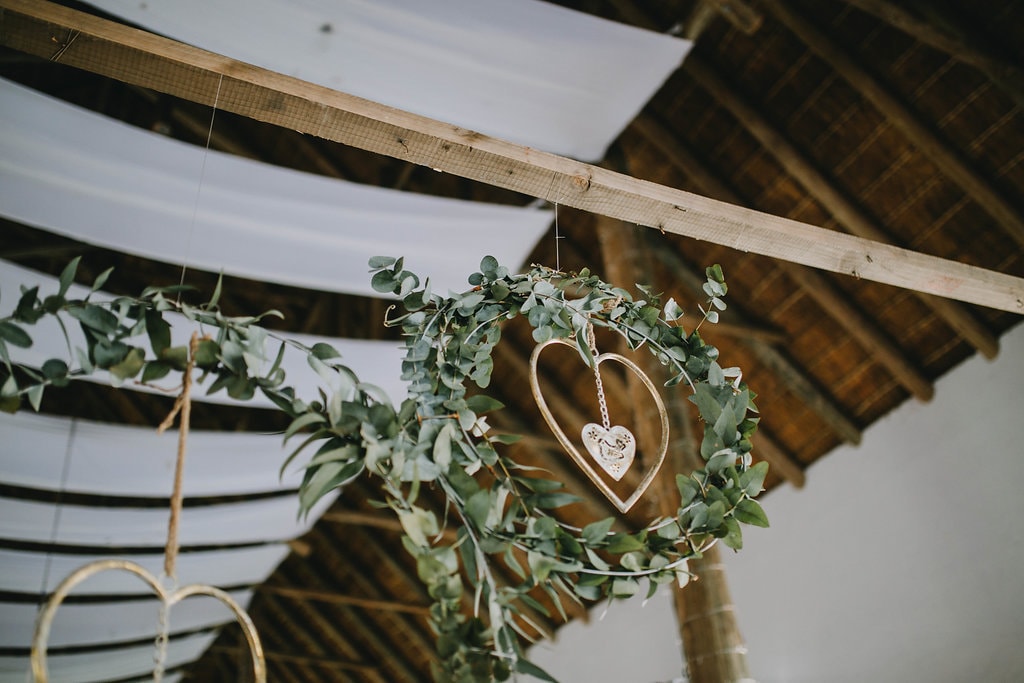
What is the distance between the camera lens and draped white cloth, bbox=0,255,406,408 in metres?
2.89

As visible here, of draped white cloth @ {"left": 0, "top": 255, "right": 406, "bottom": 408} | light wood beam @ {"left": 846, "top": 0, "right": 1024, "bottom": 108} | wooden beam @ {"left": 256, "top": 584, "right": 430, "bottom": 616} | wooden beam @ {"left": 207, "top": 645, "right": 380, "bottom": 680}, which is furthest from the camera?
wooden beam @ {"left": 207, "top": 645, "right": 380, "bottom": 680}

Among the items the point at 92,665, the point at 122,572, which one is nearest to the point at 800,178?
the point at 122,572

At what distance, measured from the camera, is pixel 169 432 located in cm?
427

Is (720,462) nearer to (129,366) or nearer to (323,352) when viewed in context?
(323,352)

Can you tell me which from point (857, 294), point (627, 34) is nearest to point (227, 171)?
point (627, 34)

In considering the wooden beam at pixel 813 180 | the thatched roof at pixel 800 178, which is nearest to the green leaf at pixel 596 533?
the thatched roof at pixel 800 178

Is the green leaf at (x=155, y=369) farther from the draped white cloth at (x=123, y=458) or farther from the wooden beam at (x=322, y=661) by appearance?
the wooden beam at (x=322, y=661)

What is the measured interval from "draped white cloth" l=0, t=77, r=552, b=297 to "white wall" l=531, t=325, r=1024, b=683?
2.43 meters

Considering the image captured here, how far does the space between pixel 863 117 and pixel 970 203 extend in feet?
2.08

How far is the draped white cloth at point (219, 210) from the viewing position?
269 centimetres

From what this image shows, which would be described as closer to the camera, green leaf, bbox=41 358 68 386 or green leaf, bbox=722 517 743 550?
green leaf, bbox=41 358 68 386

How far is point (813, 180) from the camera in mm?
3893

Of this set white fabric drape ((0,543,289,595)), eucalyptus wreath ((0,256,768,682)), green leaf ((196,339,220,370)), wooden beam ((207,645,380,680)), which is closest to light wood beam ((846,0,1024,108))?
eucalyptus wreath ((0,256,768,682))

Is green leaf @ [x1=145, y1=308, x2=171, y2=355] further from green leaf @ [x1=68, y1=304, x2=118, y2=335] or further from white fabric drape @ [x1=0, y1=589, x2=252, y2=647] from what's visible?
white fabric drape @ [x1=0, y1=589, x2=252, y2=647]
